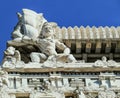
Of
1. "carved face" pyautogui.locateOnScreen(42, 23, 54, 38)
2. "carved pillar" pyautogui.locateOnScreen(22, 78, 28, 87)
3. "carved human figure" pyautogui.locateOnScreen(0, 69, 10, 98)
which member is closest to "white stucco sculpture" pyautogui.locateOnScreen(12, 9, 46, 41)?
"carved face" pyautogui.locateOnScreen(42, 23, 54, 38)

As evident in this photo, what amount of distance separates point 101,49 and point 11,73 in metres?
4.89

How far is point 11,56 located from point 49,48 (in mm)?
1433

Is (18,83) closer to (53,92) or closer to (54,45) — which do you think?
(53,92)

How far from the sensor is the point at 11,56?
25281mm

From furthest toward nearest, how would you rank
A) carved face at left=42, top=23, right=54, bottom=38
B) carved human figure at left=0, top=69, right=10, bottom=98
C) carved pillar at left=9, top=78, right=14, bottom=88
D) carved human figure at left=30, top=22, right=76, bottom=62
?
carved face at left=42, top=23, right=54, bottom=38, carved human figure at left=30, top=22, right=76, bottom=62, carved pillar at left=9, top=78, right=14, bottom=88, carved human figure at left=0, top=69, right=10, bottom=98

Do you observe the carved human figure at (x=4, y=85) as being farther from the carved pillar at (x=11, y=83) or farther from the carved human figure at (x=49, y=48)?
the carved human figure at (x=49, y=48)

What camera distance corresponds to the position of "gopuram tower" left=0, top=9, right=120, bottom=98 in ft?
77.5

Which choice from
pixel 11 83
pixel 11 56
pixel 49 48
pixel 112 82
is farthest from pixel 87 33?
pixel 11 83

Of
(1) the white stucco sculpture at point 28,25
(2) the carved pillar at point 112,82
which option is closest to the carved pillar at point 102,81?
(2) the carved pillar at point 112,82

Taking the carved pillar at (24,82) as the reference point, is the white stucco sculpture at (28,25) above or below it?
above

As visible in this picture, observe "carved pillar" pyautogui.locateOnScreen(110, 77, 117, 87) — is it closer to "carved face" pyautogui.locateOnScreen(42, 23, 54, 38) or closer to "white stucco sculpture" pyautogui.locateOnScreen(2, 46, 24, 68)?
"white stucco sculpture" pyautogui.locateOnScreen(2, 46, 24, 68)

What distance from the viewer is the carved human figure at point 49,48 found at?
25.3m

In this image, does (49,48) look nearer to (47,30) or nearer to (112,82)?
(47,30)

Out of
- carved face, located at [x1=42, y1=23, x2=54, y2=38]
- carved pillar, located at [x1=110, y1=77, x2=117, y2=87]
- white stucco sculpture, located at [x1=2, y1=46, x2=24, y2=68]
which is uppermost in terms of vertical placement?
carved face, located at [x1=42, y1=23, x2=54, y2=38]
